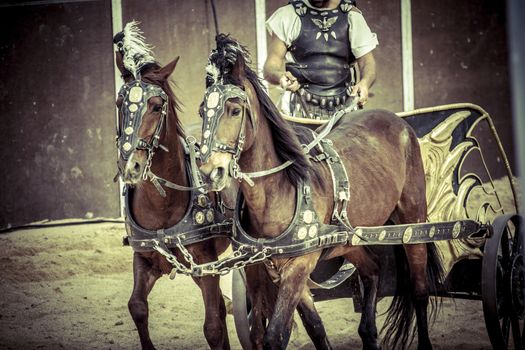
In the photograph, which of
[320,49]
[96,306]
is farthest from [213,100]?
[96,306]

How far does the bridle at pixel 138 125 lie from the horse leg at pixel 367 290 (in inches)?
46.9

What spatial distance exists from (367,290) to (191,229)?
1287 mm

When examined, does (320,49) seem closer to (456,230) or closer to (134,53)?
(134,53)

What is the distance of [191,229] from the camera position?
4152 millimetres

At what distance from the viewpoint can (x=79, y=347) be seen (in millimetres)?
5703

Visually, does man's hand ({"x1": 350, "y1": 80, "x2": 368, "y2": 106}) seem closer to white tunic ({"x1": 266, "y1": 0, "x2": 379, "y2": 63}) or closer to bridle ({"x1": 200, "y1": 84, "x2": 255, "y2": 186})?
white tunic ({"x1": 266, "y1": 0, "x2": 379, "y2": 63})

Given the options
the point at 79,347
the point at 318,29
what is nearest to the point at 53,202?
the point at 79,347

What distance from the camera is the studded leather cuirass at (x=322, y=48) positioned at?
5125 millimetres

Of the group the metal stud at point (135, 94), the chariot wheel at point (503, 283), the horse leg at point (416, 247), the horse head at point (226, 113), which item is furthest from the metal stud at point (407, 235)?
the metal stud at point (135, 94)

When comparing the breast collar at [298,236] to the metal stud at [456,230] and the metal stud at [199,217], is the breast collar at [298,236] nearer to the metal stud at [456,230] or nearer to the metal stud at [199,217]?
the metal stud at [199,217]

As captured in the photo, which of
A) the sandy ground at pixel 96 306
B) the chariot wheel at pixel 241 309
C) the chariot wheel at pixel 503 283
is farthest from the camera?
the sandy ground at pixel 96 306

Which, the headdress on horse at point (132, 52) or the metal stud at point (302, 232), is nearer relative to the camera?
the metal stud at point (302, 232)

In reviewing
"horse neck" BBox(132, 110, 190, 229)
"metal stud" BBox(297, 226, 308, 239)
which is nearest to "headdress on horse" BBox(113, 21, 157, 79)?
"horse neck" BBox(132, 110, 190, 229)

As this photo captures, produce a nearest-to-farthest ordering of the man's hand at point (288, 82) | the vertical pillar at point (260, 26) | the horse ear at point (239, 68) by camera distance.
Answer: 1. the horse ear at point (239, 68)
2. the man's hand at point (288, 82)
3. the vertical pillar at point (260, 26)
